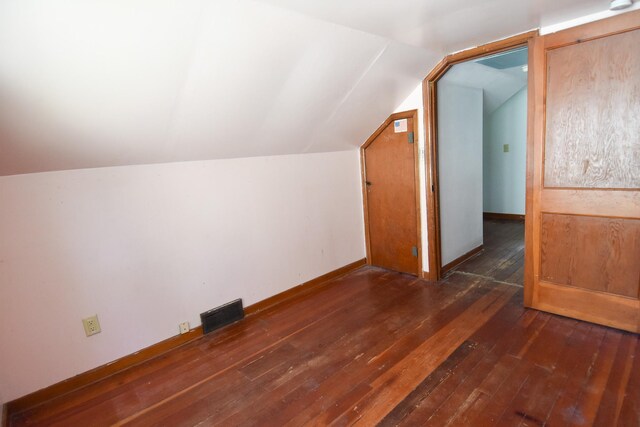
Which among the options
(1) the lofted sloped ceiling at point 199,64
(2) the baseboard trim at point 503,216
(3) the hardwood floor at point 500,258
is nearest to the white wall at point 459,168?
(3) the hardwood floor at point 500,258

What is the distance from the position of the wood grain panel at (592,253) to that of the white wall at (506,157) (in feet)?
10.1

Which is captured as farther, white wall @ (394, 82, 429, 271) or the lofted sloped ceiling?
white wall @ (394, 82, 429, 271)

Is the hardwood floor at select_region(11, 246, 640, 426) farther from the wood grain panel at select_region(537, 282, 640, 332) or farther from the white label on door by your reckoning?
the white label on door

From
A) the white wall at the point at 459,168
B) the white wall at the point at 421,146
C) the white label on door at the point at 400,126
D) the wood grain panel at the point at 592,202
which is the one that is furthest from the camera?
the white wall at the point at 459,168

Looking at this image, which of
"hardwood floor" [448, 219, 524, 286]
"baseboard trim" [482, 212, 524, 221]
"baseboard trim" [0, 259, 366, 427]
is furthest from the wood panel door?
"baseboard trim" [482, 212, 524, 221]

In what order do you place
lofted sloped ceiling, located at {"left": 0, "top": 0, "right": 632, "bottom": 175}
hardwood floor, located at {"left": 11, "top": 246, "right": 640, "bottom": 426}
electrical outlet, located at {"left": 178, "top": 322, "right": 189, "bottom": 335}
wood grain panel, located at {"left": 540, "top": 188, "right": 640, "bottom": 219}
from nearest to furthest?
lofted sloped ceiling, located at {"left": 0, "top": 0, "right": 632, "bottom": 175} < hardwood floor, located at {"left": 11, "top": 246, "right": 640, "bottom": 426} < wood grain panel, located at {"left": 540, "top": 188, "right": 640, "bottom": 219} < electrical outlet, located at {"left": 178, "top": 322, "right": 189, "bottom": 335}

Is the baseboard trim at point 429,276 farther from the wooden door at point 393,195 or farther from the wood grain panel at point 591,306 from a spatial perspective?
the wood grain panel at point 591,306

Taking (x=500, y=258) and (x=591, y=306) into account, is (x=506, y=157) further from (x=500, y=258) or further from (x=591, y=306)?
(x=591, y=306)

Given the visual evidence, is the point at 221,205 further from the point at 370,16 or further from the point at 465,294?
the point at 465,294

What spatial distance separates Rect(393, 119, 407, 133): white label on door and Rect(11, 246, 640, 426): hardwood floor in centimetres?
160

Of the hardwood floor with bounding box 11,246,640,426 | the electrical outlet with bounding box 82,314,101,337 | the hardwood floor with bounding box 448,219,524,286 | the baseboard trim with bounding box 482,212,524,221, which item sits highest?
the electrical outlet with bounding box 82,314,101,337

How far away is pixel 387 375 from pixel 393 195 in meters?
1.86

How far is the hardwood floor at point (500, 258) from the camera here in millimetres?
3255

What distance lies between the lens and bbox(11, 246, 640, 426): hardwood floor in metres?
1.68
